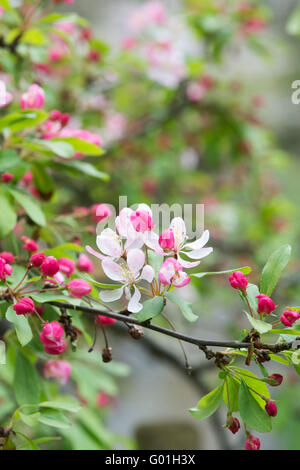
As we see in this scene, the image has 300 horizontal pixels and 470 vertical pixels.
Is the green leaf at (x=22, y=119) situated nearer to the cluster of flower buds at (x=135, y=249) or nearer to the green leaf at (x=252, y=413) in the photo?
the cluster of flower buds at (x=135, y=249)

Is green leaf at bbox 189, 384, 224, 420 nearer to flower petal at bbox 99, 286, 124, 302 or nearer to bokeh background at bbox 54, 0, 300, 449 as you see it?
flower petal at bbox 99, 286, 124, 302

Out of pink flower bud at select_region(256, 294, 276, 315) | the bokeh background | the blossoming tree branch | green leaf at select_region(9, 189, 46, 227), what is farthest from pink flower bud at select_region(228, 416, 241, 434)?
the bokeh background

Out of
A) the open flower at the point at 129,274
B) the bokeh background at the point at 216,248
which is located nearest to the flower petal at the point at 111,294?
the open flower at the point at 129,274

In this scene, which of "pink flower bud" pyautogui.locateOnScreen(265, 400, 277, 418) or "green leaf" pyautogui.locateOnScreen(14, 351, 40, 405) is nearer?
"pink flower bud" pyautogui.locateOnScreen(265, 400, 277, 418)

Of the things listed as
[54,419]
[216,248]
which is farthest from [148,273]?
[216,248]

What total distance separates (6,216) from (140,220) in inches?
8.9

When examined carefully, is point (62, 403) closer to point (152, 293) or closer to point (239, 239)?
point (152, 293)

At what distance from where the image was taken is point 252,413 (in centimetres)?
48

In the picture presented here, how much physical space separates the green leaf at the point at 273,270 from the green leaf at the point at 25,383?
1.02 feet

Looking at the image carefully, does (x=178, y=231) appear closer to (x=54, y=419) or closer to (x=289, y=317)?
(x=289, y=317)

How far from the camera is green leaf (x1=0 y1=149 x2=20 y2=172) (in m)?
0.65

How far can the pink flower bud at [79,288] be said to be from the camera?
19.7 inches
